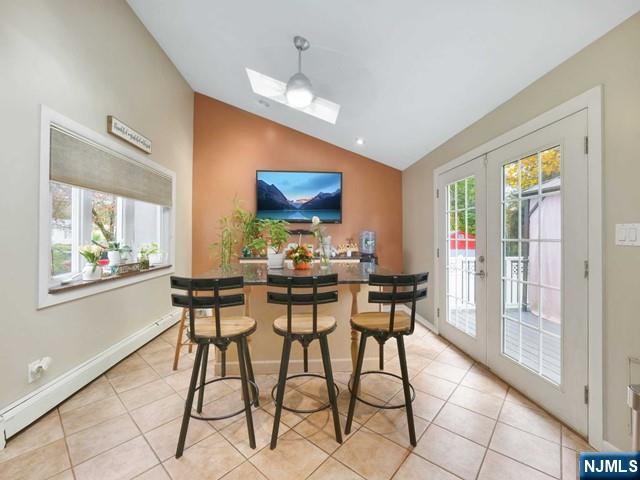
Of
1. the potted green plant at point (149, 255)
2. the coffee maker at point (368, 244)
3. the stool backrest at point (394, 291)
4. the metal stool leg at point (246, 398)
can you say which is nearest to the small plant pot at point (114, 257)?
the potted green plant at point (149, 255)

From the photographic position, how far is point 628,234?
1438 mm

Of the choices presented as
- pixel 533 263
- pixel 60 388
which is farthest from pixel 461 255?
pixel 60 388

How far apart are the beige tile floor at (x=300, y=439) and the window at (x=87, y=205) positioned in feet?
2.83

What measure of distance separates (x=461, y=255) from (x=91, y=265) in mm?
3575

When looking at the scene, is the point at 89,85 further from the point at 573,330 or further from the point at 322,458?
the point at 573,330

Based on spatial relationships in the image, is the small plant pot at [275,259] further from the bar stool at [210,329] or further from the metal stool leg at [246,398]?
the metal stool leg at [246,398]

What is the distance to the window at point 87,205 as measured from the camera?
197 cm

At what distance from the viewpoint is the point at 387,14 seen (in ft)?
6.24

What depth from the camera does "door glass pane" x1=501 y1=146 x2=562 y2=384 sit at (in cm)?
191

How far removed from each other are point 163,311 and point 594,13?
14.8 feet

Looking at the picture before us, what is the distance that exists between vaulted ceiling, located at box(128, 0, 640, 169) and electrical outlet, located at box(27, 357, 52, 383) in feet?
10.2

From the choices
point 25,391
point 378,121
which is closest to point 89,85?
point 25,391

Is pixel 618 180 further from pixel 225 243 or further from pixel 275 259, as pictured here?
pixel 225 243

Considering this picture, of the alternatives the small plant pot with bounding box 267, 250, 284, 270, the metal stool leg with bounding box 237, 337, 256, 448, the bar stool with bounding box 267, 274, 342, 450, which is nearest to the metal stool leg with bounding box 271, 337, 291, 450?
the bar stool with bounding box 267, 274, 342, 450
